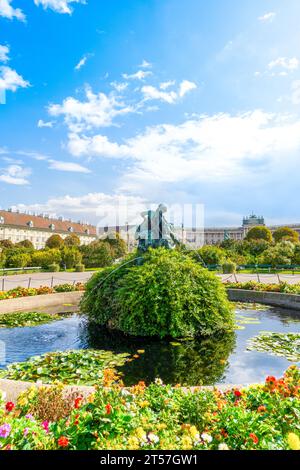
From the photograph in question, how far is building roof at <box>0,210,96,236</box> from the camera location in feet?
294

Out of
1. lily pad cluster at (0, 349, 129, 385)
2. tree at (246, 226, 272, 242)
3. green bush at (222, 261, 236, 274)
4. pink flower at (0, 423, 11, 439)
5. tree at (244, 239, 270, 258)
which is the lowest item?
lily pad cluster at (0, 349, 129, 385)

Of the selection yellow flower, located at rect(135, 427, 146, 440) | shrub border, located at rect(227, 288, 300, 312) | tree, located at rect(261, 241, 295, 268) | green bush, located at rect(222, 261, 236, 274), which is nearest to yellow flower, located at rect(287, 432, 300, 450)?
yellow flower, located at rect(135, 427, 146, 440)

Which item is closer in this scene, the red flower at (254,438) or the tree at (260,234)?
the red flower at (254,438)

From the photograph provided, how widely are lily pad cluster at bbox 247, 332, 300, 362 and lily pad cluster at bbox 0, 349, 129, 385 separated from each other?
117 inches

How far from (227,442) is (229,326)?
6028mm

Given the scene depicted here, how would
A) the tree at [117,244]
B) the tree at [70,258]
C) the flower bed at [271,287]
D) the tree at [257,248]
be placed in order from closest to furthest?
the flower bed at [271,287]
the tree at [70,258]
the tree at [257,248]
the tree at [117,244]

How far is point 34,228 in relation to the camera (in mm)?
93188

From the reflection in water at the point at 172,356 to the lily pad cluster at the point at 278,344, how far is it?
0.56m

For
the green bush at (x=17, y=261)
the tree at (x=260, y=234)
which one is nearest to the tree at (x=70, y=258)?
the green bush at (x=17, y=261)

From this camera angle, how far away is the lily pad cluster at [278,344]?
6726mm

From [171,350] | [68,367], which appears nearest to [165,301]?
[171,350]

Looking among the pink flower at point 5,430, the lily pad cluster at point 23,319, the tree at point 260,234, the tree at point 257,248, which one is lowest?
the lily pad cluster at point 23,319

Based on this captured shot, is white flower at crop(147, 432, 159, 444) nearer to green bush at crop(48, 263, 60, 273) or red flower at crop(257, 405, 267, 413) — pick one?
red flower at crop(257, 405, 267, 413)

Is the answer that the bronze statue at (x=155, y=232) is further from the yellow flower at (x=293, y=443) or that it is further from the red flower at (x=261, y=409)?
the yellow flower at (x=293, y=443)
